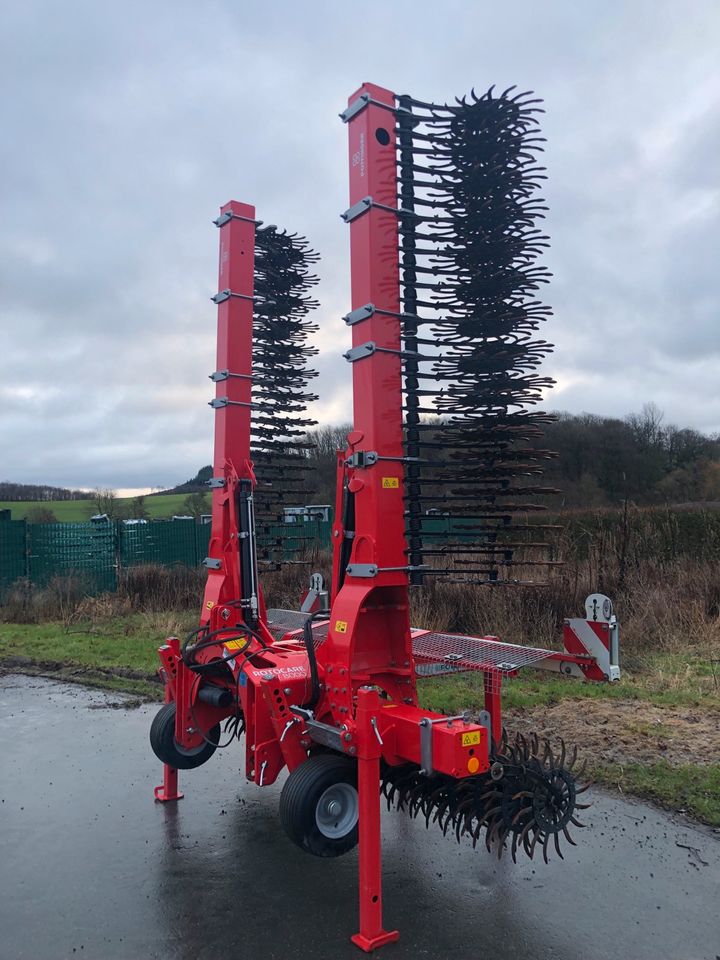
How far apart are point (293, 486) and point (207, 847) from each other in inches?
117

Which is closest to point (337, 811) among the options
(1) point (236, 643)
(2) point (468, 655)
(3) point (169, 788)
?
(2) point (468, 655)

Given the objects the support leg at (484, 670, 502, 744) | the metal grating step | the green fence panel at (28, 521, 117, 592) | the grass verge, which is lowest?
the grass verge

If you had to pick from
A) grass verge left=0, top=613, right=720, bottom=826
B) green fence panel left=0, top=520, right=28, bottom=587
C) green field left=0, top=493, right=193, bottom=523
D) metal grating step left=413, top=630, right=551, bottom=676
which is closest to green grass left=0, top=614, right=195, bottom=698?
grass verge left=0, top=613, right=720, bottom=826

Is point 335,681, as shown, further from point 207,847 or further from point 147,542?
point 147,542

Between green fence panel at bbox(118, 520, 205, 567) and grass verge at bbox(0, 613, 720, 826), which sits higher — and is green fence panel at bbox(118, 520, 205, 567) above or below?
above

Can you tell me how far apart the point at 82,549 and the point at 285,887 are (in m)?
12.8

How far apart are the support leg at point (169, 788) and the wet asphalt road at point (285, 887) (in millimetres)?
64

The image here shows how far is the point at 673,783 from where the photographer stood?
5180 mm

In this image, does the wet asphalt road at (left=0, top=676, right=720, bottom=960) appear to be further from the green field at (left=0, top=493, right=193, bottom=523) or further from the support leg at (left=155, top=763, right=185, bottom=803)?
the green field at (left=0, top=493, right=193, bottom=523)

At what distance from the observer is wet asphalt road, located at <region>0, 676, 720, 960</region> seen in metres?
3.48

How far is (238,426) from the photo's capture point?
5418 millimetres

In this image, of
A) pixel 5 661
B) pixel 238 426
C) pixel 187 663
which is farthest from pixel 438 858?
pixel 5 661

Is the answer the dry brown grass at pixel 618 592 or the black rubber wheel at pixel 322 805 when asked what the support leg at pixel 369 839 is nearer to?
the black rubber wheel at pixel 322 805

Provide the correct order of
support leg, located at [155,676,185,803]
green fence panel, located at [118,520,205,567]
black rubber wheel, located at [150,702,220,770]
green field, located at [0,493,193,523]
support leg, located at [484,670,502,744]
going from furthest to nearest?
green field, located at [0,493,193,523] < green fence panel, located at [118,520,205,567] < support leg, located at [155,676,185,803] < black rubber wheel, located at [150,702,220,770] < support leg, located at [484,670,502,744]
